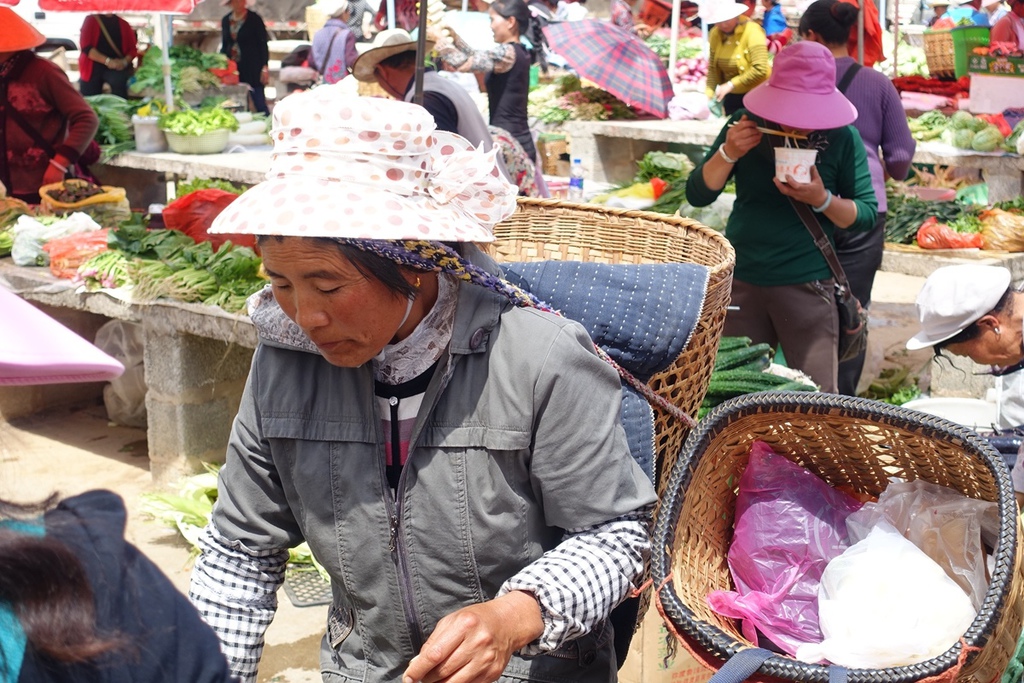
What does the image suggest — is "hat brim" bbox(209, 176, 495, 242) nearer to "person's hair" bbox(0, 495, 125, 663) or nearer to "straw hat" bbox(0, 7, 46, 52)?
"person's hair" bbox(0, 495, 125, 663)

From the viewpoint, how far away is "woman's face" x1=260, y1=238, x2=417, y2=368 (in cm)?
159

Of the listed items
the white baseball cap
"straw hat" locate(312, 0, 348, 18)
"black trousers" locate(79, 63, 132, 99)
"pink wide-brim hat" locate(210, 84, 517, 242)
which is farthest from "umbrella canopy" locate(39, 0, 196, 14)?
"straw hat" locate(312, 0, 348, 18)

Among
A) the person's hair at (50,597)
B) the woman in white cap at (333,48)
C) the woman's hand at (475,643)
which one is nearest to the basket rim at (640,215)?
the woman's hand at (475,643)

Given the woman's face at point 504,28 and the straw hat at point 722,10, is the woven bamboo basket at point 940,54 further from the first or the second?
the woman's face at point 504,28

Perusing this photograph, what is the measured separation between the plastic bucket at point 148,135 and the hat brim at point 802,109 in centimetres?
562

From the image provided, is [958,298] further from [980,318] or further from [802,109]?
[802,109]

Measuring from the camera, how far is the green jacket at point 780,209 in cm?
382

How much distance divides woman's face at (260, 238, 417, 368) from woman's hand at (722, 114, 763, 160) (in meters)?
2.39

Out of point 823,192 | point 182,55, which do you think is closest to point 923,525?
point 823,192

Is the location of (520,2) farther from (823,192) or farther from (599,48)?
(823,192)

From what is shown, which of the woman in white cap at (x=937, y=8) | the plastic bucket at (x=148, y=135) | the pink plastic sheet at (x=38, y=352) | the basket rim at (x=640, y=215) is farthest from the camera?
the woman in white cap at (x=937, y=8)

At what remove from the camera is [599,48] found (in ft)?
27.3

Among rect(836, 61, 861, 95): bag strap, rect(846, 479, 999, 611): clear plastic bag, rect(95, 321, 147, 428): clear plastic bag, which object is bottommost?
rect(95, 321, 147, 428): clear plastic bag

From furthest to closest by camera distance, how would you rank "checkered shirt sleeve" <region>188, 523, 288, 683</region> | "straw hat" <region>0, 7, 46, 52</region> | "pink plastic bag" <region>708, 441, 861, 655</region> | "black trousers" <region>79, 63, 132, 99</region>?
"black trousers" <region>79, 63, 132, 99</region> < "straw hat" <region>0, 7, 46, 52</region> < "pink plastic bag" <region>708, 441, 861, 655</region> < "checkered shirt sleeve" <region>188, 523, 288, 683</region>
